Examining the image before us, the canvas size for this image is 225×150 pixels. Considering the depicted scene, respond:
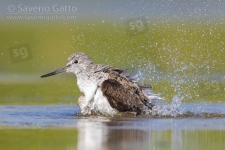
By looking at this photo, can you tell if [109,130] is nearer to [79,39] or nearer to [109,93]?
[109,93]

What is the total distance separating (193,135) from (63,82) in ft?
23.2

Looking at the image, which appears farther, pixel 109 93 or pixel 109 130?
pixel 109 93

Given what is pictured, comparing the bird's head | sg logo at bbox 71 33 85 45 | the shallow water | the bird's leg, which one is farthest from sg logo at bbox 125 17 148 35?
the bird's leg

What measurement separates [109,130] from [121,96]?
1503 millimetres

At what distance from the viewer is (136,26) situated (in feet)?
62.1

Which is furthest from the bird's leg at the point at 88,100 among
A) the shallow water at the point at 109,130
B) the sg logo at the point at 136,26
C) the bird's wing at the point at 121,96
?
the sg logo at the point at 136,26

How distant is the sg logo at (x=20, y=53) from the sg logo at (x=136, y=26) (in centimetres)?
289

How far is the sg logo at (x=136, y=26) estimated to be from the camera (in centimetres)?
1914

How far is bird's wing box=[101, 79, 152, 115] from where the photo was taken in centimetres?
1066

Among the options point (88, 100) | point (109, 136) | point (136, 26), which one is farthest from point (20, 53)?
point (109, 136)

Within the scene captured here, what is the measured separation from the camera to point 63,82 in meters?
15.6

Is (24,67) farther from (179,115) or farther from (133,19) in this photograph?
(179,115)

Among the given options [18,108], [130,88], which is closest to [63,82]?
[18,108]

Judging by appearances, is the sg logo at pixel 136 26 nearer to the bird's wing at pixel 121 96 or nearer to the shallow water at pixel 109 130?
the shallow water at pixel 109 130
